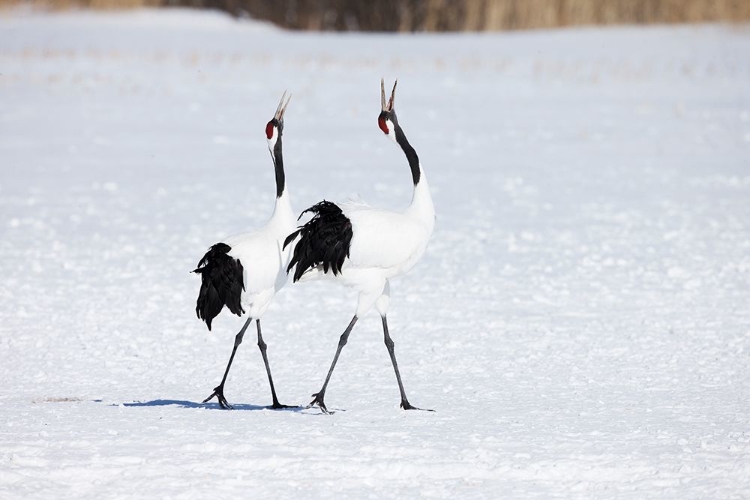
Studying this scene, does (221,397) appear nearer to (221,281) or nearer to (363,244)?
(221,281)

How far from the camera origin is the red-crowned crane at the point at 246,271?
5375 millimetres

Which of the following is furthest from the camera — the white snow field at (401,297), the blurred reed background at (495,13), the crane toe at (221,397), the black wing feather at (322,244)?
the blurred reed background at (495,13)

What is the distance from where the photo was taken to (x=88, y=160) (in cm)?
1248

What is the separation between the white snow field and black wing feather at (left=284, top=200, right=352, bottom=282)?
25.5 inches

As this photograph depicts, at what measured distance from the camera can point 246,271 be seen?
5.37 meters

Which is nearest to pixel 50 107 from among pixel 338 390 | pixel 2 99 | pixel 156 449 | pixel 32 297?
pixel 2 99

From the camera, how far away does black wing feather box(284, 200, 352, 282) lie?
17.5 ft

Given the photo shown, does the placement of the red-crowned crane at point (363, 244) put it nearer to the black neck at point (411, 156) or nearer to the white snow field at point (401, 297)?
the black neck at point (411, 156)

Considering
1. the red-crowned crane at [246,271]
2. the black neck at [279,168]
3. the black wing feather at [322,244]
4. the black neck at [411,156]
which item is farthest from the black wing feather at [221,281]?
the black neck at [411,156]

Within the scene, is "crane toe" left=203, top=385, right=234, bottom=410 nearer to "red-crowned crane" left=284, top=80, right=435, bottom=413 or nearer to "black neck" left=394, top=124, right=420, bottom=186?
"red-crowned crane" left=284, top=80, right=435, bottom=413

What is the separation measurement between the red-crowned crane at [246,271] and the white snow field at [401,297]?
0.44 metres

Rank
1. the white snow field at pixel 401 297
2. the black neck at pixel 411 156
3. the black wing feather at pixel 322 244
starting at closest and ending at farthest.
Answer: the white snow field at pixel 401 297 → the black wing feather at pixel 322 244 → the black neck at pixel 411 156

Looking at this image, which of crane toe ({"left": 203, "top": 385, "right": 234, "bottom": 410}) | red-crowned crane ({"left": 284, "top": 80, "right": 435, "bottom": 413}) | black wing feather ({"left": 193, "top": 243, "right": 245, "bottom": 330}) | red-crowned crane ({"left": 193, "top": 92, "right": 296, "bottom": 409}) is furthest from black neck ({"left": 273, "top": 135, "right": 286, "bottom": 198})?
crane toe ({"left": 203, "top": 385, "right": 234, "bottom": 410})

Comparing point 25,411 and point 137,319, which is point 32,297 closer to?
point 137,319
